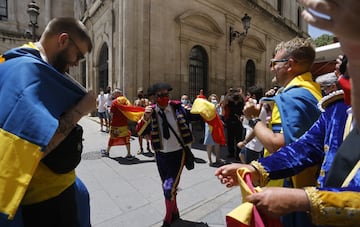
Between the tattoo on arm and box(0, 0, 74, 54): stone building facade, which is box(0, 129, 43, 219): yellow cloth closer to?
the tattoo on arm

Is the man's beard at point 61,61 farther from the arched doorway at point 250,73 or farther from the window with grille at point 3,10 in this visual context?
the window with grille at point 3,10

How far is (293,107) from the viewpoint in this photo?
179 centimetres

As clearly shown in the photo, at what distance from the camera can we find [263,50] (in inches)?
745

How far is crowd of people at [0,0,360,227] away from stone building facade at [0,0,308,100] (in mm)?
9292

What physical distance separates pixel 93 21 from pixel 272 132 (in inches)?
656

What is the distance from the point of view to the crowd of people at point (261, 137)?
0.92 m

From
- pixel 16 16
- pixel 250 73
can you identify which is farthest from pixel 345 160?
pixel 16 16

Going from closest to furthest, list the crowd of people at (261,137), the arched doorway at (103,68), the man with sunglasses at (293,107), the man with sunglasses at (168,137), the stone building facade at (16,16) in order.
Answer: the crowd of people at (261,137) < the man with sunglasses at (293,107) < the man with sunglasses at (168,137) < the arched doorway at (103,68) < the stone building facade at (16,16)

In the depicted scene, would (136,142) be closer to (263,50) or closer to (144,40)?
(144,40)

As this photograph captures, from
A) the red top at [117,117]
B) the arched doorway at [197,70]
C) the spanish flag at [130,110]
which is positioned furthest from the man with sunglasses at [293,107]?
the arched doorway at [197,70]

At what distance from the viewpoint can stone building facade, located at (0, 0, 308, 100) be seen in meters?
10.8

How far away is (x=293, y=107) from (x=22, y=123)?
5.56 feet

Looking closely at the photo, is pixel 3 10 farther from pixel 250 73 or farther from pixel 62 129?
pixel 62 129

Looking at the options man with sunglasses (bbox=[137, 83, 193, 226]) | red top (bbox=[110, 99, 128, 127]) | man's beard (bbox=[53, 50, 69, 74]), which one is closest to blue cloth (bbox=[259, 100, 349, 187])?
man's beard (bbox=[53, 50, 69, 74])
